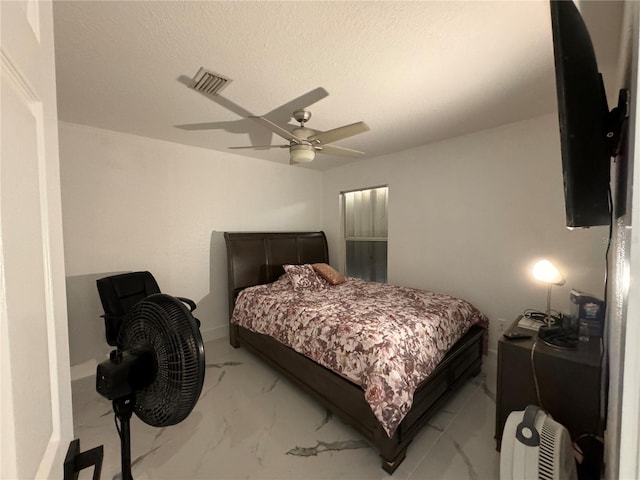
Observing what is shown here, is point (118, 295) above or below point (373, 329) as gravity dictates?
above

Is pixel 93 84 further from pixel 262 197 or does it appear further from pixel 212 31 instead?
pixel 262 197

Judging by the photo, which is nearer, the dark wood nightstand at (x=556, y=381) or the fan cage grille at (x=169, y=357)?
the fan cage grille at (x=169, y=357)

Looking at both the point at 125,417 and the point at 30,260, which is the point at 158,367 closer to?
the point at 125,417

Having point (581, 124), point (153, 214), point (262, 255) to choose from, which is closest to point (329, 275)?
point (262, 255)

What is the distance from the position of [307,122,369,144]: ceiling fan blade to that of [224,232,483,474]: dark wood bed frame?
1.75 m

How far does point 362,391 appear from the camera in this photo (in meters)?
1.70

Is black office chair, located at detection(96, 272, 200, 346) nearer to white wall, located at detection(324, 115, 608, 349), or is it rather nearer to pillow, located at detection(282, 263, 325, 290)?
pillow, located at detection(282, 263, 325, 290)

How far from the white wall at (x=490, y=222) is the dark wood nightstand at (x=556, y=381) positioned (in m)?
0.93

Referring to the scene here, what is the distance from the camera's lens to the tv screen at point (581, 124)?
83 cm

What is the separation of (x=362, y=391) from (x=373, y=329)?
0.39 metres

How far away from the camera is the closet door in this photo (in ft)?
1.10

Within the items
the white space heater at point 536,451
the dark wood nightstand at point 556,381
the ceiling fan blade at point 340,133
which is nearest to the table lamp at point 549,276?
the dark wood nightstand at point 556,381

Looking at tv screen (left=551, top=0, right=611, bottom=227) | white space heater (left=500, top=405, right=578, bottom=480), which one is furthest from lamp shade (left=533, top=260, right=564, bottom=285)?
tv screen (left=551, top=0, right=611, bottom=227)

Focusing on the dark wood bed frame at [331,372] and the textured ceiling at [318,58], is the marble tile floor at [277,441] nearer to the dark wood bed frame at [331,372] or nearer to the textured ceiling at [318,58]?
the dark wood bed frame at [331,372]
